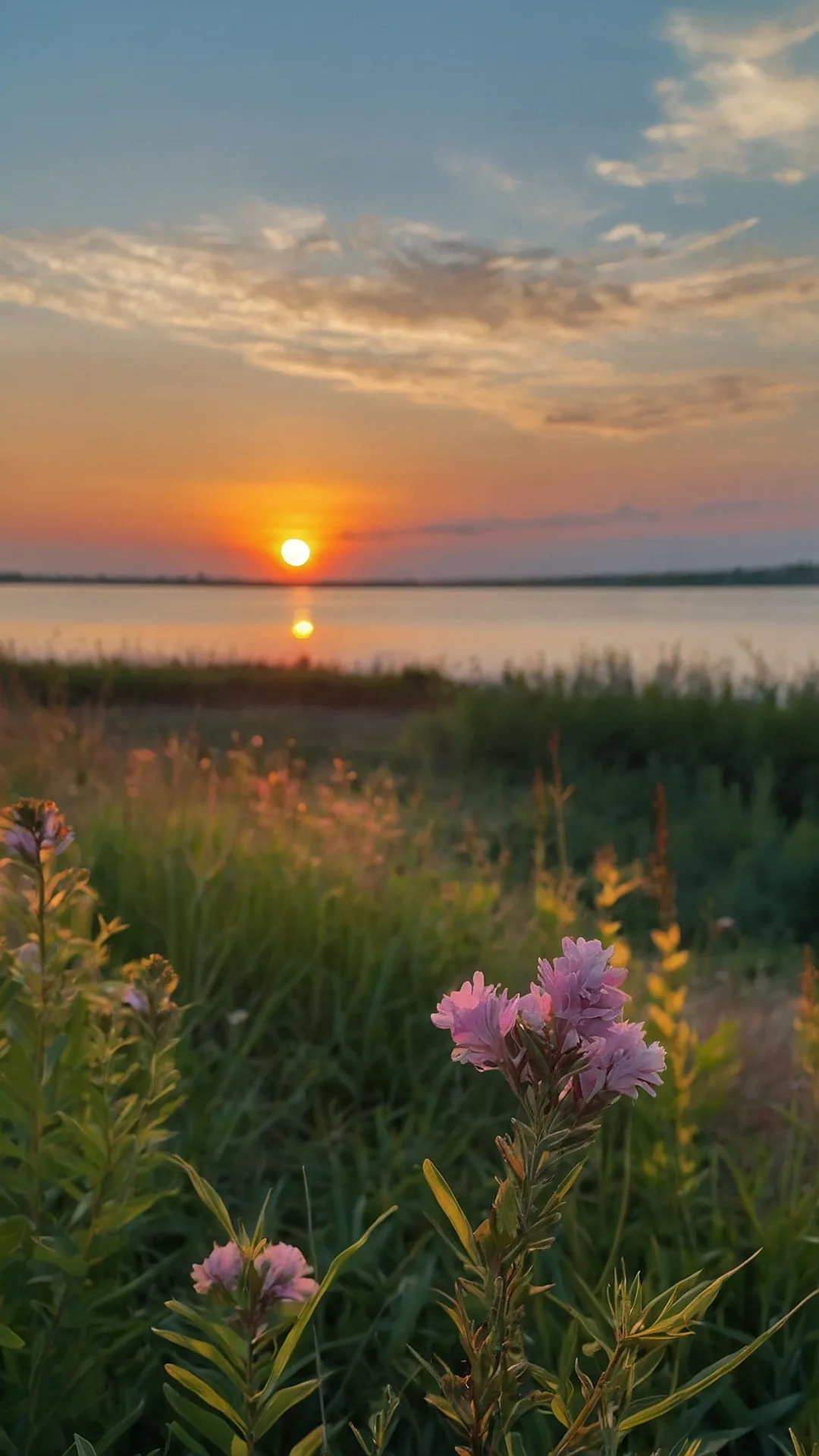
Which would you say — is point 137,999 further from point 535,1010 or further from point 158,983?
point 535,1010

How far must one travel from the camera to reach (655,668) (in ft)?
36.5

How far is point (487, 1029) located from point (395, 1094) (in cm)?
252

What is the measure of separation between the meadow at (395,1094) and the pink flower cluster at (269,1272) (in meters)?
0.14

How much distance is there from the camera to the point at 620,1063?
0.78 metres

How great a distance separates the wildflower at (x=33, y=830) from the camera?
1459mm

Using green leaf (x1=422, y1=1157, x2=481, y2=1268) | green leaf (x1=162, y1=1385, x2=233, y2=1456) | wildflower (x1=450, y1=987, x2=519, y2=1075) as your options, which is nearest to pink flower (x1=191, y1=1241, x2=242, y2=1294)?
green leaf (x1=162, y1=1385, x2=233, y2=1456)

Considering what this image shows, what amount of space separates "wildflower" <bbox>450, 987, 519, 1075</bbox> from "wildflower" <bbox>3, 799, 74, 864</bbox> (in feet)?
2.79

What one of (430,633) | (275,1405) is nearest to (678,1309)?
(275,1405)

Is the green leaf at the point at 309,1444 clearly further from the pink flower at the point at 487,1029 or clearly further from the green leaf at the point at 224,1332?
the pink flower at the point at 487,1029

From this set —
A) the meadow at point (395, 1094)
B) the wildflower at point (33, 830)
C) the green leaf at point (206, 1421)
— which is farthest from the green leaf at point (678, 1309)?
the wildflower at point (33, 830)

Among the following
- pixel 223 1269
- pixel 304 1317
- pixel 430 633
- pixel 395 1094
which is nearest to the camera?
pixel 304 1317

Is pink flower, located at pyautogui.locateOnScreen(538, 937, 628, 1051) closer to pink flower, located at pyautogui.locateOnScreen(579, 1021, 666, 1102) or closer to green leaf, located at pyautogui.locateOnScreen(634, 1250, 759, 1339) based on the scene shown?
pink flower, located at pyautogui.locateOnScreen(579, 1021, 666, 1102)

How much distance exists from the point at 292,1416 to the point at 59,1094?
81cm

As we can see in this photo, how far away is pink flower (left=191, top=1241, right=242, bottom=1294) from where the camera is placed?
1.07 m
